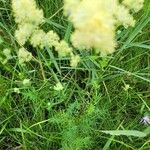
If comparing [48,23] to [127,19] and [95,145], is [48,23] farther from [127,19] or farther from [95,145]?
[127,19]

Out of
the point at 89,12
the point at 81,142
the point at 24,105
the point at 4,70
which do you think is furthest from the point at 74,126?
the point at 89,12

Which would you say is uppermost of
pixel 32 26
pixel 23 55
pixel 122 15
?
pixel 122 15

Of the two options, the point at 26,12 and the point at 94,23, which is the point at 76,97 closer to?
the point at 26,12

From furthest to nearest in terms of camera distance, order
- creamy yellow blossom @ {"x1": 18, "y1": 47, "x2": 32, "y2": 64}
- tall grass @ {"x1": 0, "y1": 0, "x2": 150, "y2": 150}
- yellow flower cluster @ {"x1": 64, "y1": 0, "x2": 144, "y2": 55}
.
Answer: tall grass @ {"x1": 0, "y1": 0, "x2": 150, "y2": 150} < creamy yellow blossom @ {"x1": 18, "y1": 47, "x2": 32, "y2": 64} < yellow flower cluster @ {"x1": 64, "y1": 0, "x2": 144, "y2": 55}

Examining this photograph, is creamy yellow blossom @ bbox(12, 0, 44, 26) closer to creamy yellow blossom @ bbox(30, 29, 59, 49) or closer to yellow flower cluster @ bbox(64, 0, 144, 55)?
creamy yellow blossom @ bbox(30, 29, 59, 49)

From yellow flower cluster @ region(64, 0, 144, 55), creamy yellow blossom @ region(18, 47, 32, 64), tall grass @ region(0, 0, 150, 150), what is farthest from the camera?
tall grass @ region(0, 0, 150, 150)

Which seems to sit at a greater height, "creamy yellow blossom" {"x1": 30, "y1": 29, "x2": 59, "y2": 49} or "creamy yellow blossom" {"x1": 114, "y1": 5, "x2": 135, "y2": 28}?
"creamy yellow blossom" {"x1": 114, "y1": 5, "x2": 135, "y2": 28}

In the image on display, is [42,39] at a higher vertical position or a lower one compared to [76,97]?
higher

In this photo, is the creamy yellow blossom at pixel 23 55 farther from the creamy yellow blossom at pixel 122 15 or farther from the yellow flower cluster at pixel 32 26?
the creamy yellow blossom at pixel 122 15

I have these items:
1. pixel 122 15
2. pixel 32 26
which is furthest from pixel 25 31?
pixel 122 15

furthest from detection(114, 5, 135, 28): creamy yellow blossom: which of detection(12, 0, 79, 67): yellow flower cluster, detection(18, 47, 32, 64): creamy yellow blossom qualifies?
detection(18, 47, 32, 64): creamy yellow blossom

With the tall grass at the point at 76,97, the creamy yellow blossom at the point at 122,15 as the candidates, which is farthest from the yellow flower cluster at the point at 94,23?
the tall grass at the point at 76,97

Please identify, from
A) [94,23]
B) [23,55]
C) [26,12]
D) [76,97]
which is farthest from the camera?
[76,97]

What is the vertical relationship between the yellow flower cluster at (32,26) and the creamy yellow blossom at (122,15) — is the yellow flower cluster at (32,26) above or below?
below
